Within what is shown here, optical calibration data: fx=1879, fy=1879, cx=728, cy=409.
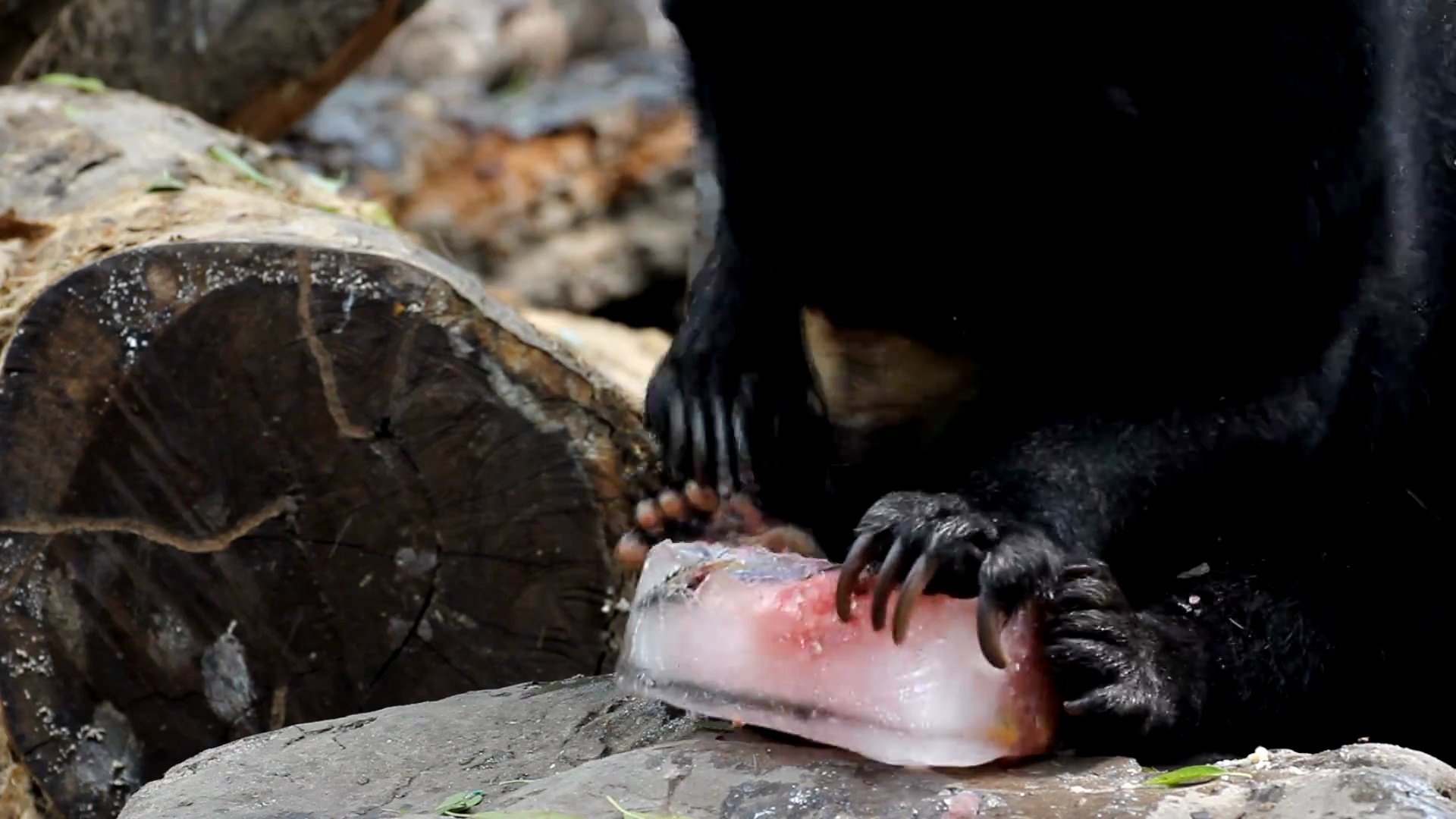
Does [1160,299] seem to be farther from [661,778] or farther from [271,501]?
[271,501]

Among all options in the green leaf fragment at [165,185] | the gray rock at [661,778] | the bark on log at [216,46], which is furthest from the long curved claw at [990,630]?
the bark on log at [216,46]

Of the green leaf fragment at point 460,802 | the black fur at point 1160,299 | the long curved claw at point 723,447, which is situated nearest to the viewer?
the green leaf fragment at point 460,802

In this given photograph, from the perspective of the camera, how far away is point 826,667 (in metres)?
2.39

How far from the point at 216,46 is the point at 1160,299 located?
3.90 metres

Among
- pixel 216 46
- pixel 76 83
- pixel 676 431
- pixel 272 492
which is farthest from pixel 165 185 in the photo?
pixel 216 46

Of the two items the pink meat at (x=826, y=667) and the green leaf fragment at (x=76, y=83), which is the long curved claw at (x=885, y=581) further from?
the green leaf fragment at (x=76, y=83)

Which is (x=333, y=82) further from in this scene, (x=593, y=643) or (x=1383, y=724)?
(x=1383, y=724)

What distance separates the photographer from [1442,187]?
9.82 ft

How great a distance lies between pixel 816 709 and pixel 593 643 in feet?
4.18

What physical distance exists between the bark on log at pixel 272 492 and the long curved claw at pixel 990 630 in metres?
1.25

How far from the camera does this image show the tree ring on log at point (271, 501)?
3312mm

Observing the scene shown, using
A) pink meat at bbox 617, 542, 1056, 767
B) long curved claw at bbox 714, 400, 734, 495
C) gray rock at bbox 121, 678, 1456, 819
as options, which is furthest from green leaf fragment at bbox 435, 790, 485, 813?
long curved claw at bbox 714, 400, 734, 495

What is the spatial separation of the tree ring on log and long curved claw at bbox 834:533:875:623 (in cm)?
115

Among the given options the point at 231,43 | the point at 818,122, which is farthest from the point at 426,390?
the point at 231,43
